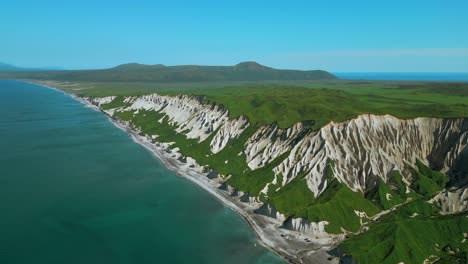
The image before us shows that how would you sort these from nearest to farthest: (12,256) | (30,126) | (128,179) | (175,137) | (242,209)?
1. (12,256)
2. (242,209)
3. (128,179)
4. (175,137)
5. (30,126)

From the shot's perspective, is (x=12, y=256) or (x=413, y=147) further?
(x=413, y=147)

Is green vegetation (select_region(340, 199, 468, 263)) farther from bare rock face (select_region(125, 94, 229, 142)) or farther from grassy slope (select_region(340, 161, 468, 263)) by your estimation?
bare rock face (select_region(125, 94, 229, 142))

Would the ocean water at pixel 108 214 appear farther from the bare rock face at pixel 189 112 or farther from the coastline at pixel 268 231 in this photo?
the bare rock face at pixel 189 112

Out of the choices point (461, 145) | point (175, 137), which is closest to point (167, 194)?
point (175, 137)

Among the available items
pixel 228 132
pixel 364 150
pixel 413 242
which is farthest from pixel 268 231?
pixel 228 132

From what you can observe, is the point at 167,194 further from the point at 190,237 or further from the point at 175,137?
the point at 175,137

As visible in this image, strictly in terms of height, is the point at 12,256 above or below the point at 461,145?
below
